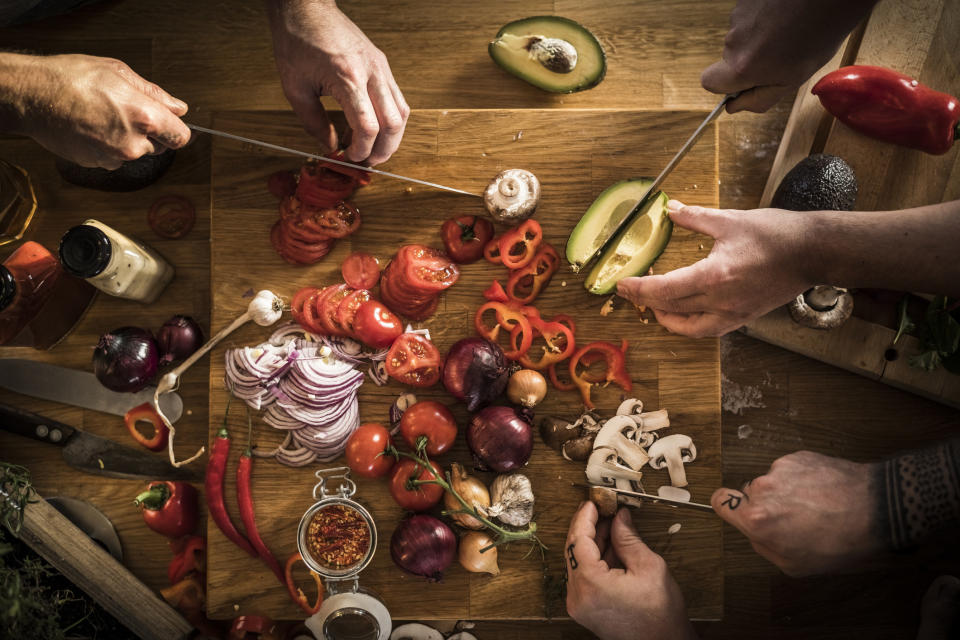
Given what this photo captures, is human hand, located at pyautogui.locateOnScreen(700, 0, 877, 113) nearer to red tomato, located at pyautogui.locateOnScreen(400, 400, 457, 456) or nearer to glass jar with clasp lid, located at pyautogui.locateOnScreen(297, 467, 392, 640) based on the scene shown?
red tomato, located at pyautogui.locateOnScreen(400, 400, 457, 456)

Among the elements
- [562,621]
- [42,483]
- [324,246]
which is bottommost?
[562,621]

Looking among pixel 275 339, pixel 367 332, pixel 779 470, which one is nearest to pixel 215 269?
pixel 275 339

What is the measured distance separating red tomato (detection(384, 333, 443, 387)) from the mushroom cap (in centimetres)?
47

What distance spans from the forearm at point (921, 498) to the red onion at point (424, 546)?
125 centimetres

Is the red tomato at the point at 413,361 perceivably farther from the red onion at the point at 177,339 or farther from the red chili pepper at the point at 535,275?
the red onion at the point at 177,339

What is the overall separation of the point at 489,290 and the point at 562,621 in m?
1.23

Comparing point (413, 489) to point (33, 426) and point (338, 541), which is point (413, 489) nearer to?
point (338, 541)

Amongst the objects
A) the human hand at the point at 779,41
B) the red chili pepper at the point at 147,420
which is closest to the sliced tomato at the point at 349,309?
the red chili pepper at the point at 147,420

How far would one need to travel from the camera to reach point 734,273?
1980mm

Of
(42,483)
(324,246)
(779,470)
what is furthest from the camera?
(42,483)

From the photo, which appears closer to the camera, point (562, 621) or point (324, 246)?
point (324, 246)

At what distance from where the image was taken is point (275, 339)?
88.1 inches

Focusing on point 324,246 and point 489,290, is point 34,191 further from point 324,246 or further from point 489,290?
point 489,290

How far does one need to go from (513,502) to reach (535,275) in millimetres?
728
